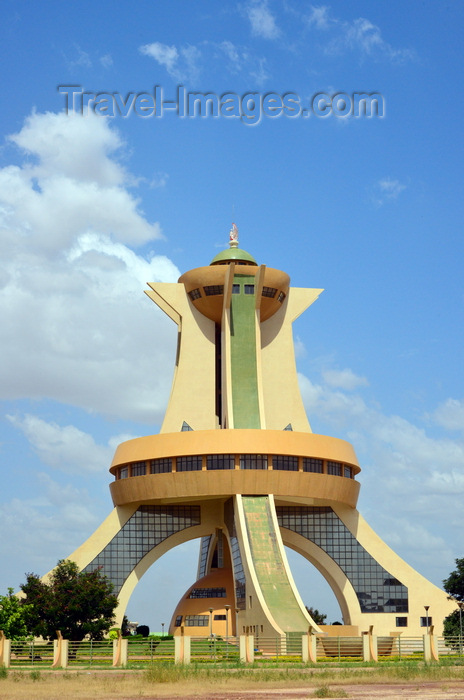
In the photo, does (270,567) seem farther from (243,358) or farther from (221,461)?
(243,358)

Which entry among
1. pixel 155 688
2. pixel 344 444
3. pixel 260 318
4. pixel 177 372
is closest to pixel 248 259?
pixel 260 318

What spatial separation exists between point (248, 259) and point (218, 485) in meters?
18.4

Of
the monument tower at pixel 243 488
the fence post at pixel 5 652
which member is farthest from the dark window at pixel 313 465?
the fence post at pixel 5 652

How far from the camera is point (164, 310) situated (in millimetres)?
65188

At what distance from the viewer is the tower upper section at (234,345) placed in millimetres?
61219

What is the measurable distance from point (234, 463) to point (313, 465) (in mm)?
5215

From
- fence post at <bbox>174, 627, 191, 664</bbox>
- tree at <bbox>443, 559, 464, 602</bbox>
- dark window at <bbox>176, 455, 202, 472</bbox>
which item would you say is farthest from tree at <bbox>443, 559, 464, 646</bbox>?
fence post at <bbox>174, 627, 191, 664</bbox>

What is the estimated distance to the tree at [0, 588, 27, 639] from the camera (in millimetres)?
46531

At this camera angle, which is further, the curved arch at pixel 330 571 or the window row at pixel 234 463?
the curved arch at pixel 330 571

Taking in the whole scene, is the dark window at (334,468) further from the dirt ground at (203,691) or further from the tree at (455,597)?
the dirt ground at (203,691)

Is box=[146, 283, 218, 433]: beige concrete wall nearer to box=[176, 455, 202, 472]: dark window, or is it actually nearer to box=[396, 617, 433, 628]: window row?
box=[176, 455, 202, 472]: dark window

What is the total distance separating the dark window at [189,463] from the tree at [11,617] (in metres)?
12.6

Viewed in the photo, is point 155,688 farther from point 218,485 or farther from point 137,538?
point 137,538

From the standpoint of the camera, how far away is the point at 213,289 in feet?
206
